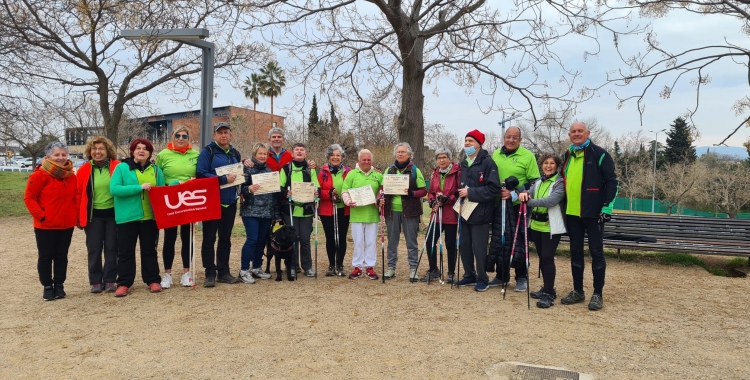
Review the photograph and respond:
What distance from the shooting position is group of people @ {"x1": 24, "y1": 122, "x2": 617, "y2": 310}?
555 centimetres

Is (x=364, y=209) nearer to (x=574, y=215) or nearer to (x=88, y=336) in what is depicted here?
(x=574, y=215)

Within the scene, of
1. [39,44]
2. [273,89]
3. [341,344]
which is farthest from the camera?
[273,89]

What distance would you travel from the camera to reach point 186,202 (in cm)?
598

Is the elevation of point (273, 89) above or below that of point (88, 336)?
above

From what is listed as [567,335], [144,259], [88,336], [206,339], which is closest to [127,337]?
[88,336]

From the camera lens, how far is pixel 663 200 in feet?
119

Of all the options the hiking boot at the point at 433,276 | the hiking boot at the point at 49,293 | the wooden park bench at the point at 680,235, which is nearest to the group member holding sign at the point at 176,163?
the hiking boot at the point at 49,293

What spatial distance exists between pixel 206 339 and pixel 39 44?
13344 millimetres

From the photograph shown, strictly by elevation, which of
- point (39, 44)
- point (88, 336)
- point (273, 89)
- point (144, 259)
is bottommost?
point (88, 336)

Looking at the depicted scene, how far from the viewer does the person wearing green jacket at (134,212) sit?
5730mm

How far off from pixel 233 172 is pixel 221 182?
0.68 feet

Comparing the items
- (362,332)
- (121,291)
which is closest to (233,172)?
(121,291)

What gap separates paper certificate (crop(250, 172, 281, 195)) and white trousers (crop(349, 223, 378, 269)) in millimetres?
1306

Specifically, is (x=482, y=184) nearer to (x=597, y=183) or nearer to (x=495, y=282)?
(x=597, y=183)
